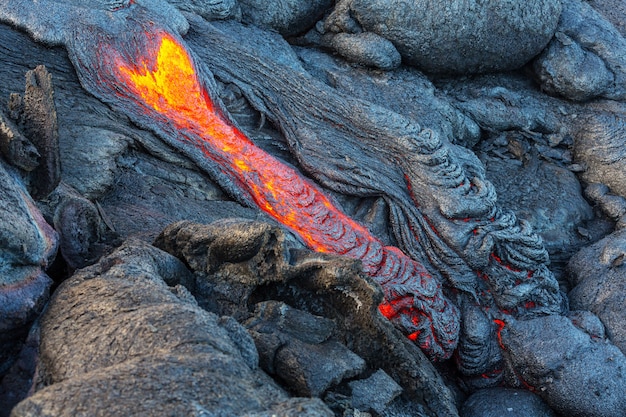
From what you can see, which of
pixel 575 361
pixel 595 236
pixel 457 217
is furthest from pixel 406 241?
pixel 595 236

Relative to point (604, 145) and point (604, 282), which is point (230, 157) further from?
point (604, 145)

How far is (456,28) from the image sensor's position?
23.9ft

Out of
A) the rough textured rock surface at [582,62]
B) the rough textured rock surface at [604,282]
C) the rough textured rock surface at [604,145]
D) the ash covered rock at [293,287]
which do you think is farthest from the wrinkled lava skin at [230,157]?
the rough textured rock surface at [582,62]

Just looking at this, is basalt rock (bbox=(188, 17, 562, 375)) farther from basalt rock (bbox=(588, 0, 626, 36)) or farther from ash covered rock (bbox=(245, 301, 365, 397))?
basalt rock (bbox=(588, 0, 626, 36))

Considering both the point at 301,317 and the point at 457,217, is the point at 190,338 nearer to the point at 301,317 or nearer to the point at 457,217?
the point at 301,317

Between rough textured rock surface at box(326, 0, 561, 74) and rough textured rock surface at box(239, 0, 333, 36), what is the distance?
280 millimetres

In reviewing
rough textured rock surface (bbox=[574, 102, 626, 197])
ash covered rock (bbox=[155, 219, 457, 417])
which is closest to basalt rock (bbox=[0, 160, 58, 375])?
ash covered rock (bbox=[155, 219, 457, 417])

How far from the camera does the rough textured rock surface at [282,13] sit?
7.62 meters

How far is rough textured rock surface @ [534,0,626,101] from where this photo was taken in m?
7.65

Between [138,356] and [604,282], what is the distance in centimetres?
457

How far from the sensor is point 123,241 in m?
4.37

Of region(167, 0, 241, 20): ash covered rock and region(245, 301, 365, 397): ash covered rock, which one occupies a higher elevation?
region(167, 0, 241, 20): ash covered rock

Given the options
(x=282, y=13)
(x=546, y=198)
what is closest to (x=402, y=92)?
(x=282, y=13)

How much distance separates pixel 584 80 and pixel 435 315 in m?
3.58
